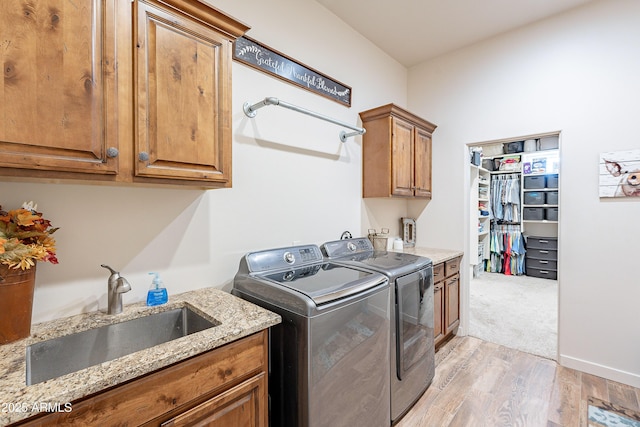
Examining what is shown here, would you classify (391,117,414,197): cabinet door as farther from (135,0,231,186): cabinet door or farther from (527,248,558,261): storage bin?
(527,248,558,261): storage bin

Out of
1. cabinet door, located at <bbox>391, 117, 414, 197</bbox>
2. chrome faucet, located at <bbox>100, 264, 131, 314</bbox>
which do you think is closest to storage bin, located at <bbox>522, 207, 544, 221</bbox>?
cabinet door, located at <bbox>391, 117, 414, 197</bbox>

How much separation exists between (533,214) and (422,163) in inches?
147

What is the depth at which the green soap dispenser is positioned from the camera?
1392mm

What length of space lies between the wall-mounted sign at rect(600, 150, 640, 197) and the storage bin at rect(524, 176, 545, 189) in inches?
141

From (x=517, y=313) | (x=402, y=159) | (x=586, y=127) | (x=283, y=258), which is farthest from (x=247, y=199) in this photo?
(x=517, y=313)

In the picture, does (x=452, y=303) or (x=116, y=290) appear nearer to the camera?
(x=116, y=290)

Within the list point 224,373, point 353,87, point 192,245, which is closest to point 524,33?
point 353,87

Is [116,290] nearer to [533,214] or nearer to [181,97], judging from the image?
[181,97]

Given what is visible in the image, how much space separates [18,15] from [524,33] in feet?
11.7

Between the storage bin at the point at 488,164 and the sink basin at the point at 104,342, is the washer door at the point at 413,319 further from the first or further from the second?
the storage bin at the point at 488,164

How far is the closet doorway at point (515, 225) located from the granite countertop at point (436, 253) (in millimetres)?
1392

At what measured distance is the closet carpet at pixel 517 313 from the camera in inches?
116

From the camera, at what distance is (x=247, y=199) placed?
75.3 inches

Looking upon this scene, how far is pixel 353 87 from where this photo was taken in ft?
9.00
